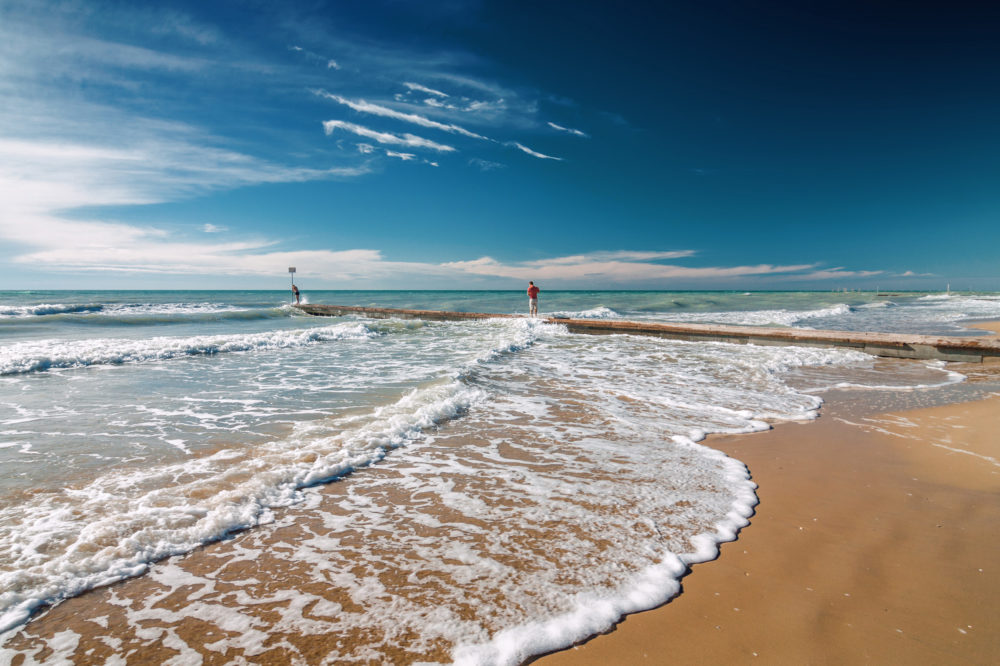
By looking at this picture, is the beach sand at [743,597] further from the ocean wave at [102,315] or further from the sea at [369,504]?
the ocean wave at [102,315]

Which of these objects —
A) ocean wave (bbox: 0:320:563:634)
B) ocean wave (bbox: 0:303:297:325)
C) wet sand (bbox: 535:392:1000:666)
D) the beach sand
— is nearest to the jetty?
wet sand (bbox: 535:392:1000:666)

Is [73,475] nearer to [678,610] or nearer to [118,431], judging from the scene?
[118,431]

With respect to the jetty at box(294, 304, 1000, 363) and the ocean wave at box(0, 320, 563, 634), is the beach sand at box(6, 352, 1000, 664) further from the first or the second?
the jetty at box(294, 304, 1000, 363)

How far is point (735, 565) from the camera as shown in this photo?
2.89 metres

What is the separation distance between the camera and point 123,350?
12.0 meters

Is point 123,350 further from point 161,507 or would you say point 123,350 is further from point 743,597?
point 743,597

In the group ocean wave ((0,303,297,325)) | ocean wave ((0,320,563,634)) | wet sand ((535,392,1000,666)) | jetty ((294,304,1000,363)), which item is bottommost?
wet sand ((535,392,1000,666))

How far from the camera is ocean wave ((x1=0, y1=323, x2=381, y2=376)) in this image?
10.1 metres

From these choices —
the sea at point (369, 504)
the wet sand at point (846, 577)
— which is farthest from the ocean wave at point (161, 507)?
the wet sand at point (846, 577)

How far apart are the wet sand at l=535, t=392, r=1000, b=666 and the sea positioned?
211mm

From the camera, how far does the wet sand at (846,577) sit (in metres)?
2.17

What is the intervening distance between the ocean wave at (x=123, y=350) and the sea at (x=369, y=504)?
185 centimetres

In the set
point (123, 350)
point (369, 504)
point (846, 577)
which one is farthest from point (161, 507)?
point (123, 350)

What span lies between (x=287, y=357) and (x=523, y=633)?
11.6 m
